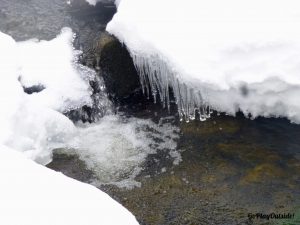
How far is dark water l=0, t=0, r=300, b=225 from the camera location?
538cm

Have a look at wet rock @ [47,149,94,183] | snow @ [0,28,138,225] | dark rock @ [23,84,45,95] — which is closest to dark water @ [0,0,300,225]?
wet rock @ [47,149,94,183]

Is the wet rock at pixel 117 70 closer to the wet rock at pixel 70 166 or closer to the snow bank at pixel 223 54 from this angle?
the snow bank at pixel 223 54

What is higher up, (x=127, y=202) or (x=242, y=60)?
(x=242, y=60)

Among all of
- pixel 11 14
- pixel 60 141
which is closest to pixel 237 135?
pixel 60 141

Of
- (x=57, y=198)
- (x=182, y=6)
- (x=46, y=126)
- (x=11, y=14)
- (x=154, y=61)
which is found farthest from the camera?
(x=11, y=14)

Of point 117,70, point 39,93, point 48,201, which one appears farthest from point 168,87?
point 48,201

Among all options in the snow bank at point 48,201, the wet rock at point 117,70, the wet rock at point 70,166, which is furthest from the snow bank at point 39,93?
the snow bank at point 48,201

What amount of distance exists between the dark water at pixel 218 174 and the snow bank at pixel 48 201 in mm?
1621

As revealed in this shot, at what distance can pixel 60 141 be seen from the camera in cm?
649

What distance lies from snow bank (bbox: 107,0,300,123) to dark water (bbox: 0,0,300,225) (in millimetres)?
304

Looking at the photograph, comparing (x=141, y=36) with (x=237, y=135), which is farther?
(x=141, y=36)

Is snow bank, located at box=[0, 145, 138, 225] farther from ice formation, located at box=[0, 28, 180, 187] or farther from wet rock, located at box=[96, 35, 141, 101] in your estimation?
wet rock, located at box=[96, 35, 141, 101]

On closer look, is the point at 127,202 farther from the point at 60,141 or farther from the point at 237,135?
the point at 237,135

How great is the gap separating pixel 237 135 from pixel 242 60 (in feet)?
3.57
